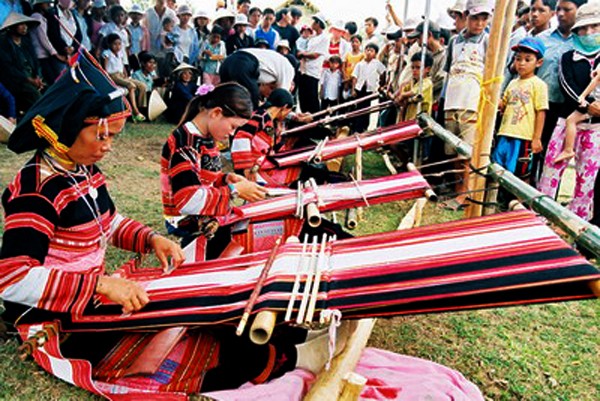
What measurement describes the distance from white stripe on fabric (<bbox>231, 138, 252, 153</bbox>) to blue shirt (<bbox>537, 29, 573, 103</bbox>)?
2.94 m

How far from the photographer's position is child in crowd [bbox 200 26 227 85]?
839cm

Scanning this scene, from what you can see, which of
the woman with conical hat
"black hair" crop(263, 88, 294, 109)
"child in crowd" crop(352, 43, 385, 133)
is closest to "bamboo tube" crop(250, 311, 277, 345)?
"black hair" crop(263, 88, 294, 109)

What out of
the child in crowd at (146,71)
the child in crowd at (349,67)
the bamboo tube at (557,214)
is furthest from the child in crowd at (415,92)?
the child in crowd at (146,71)

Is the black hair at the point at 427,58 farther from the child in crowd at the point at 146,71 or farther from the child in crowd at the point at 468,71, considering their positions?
the child in crowd at the point at 146,71

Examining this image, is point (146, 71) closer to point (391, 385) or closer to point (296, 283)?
point (296, 283)

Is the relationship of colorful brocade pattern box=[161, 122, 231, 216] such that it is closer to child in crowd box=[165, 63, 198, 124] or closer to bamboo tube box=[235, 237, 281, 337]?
bamboo tube box=[235, 237, 281, 337]

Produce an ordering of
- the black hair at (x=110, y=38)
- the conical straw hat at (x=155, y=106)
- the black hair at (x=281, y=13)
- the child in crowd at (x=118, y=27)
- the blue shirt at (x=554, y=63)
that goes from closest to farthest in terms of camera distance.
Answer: the blue shirt at (x=554, y=63) < the black hair at (x=110, y=38) < the child in crowd at (x=118, y=27) < the conical straw hat at (x=155, y=106) < the black hair at (x=281, y=13)

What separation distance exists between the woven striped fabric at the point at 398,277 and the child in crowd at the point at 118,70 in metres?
6.57

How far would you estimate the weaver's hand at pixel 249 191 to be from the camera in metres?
2.86

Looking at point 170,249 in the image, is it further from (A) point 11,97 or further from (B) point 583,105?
(A) point 11,97

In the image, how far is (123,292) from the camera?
5.36 feet

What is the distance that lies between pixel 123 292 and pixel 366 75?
24.9 ft

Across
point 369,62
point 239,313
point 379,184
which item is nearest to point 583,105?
point 379,184

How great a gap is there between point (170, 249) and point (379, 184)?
165 centimetres
